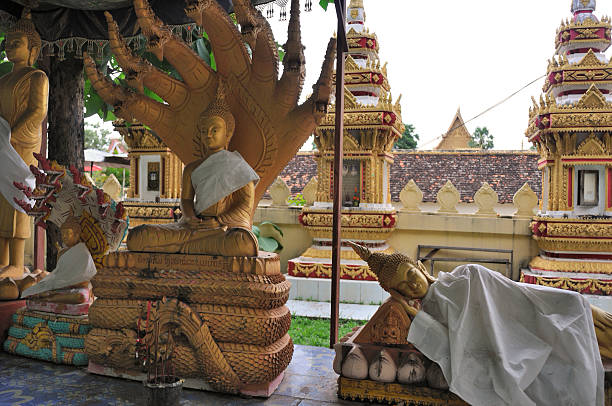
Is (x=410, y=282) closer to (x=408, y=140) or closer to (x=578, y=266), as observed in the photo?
(x=578, y=266)

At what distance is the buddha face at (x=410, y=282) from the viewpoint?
3.46 meters

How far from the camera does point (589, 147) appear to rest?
923cm

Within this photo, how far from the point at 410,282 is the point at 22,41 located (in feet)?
14.4

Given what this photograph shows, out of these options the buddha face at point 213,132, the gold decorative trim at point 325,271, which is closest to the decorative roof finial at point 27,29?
the buddha face at point 213,132

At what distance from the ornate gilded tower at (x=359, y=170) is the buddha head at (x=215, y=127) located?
18.4ft

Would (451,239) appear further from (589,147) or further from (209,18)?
(209,18)

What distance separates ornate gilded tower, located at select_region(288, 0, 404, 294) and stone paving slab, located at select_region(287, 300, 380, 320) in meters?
0.62

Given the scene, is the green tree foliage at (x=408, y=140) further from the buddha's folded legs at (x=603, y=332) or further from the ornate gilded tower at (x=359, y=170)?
the buddha's folded legs at (x=603, y=332)

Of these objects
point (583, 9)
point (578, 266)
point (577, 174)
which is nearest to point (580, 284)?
point (578, 266)

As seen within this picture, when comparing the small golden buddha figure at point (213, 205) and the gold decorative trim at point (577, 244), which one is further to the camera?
the gold decorative trim at point (577, 244)

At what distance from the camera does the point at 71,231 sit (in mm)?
4258

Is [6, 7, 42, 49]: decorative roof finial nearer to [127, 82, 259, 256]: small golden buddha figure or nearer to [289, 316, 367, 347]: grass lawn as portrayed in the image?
[127, 82, 259, 256]: small golden buddha figure

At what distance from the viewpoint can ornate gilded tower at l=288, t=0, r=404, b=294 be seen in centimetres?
965

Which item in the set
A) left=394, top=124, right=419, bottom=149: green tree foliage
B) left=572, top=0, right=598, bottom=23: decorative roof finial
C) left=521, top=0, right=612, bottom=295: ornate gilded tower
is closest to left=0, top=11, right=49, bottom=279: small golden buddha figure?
left=521, top=0, right=612, bottom=295: ornate gilded tower
